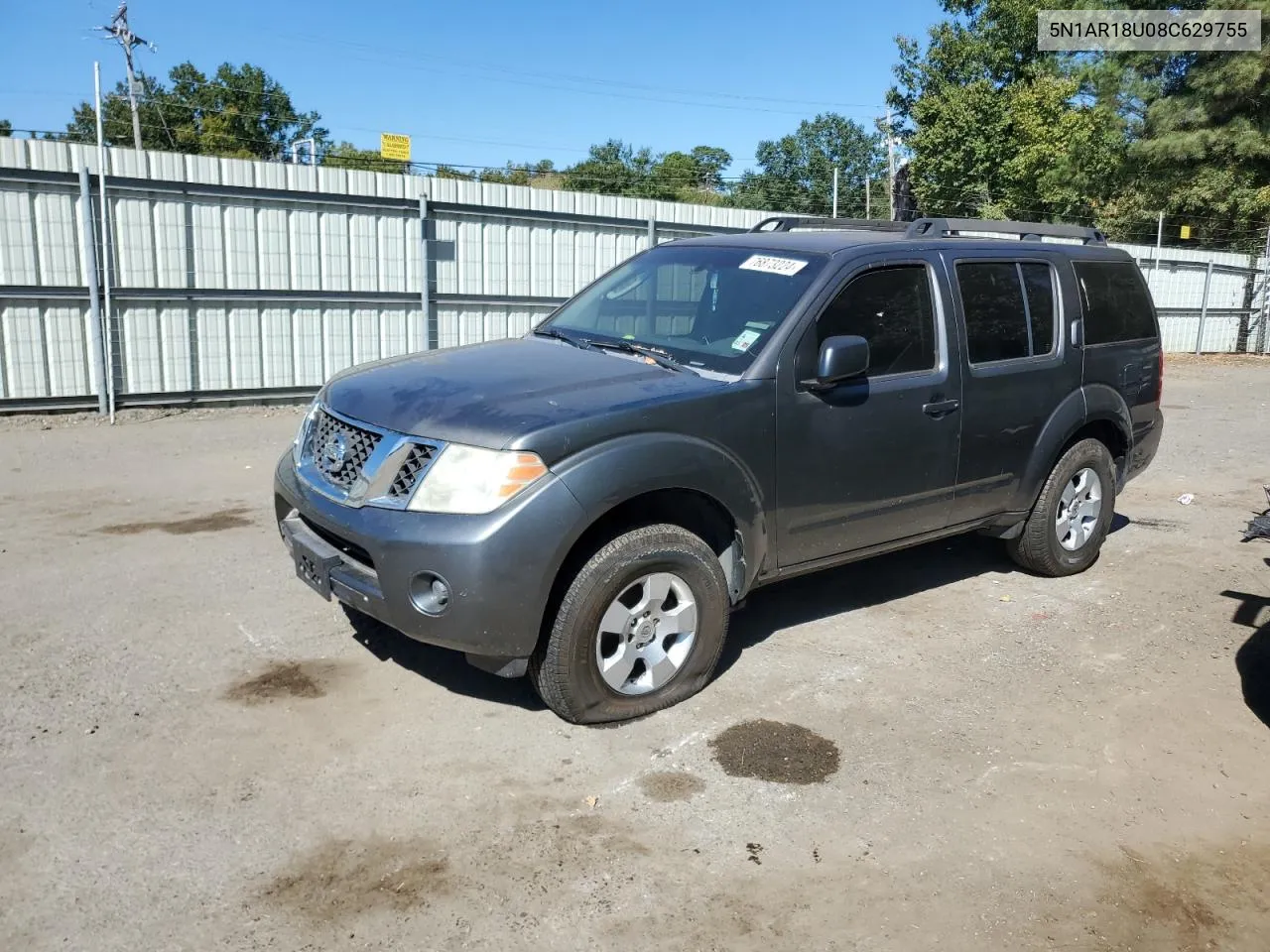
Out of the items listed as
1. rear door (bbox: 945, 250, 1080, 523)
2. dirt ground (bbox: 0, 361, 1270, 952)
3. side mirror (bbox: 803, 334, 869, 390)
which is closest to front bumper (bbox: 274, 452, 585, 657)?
dirt ground (bbox: 0, 361, 1270, 952)

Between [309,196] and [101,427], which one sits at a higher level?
[309,196]

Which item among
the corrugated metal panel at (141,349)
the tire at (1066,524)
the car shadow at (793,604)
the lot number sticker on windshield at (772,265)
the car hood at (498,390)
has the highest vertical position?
the lot number sticker on windshield at (772,265)

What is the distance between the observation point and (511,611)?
12.1 ft

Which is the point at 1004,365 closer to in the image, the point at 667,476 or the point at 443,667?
the point at 667,476

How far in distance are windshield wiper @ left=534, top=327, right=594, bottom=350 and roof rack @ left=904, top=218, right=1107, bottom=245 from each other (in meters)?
1.84

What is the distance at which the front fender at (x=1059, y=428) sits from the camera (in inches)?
223

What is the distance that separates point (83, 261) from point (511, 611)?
843 centimetres

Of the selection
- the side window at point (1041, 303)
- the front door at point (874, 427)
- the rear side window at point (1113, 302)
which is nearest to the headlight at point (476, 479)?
the front door at point (874, 427)

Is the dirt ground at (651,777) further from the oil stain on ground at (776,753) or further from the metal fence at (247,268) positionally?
the metal fence at (247,268)

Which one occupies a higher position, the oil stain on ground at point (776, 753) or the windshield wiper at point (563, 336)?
the windshield wiper at point (563, 336)

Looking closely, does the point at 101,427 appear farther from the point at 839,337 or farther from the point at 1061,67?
the point at 1061,67

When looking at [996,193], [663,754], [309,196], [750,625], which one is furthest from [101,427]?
[996,193]

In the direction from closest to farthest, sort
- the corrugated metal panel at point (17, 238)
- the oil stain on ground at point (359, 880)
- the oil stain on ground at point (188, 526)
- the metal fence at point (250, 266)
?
the oil stain on ground at point (359, 880)
the oil stain on ground at point (188, 526)
the corrugated metal panel at point (17, 238)
the metal fence at point (250, 266)

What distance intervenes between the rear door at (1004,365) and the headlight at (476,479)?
2509mm
